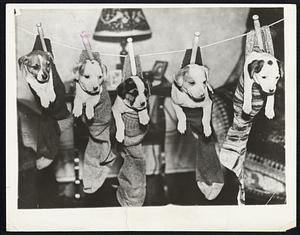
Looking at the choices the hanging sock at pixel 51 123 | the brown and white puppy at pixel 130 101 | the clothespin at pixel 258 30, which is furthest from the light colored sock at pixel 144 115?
the clothespin at pixel 258 30

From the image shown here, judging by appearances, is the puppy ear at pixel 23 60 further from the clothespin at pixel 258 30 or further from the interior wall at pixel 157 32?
the clothespin at pixel 258 30

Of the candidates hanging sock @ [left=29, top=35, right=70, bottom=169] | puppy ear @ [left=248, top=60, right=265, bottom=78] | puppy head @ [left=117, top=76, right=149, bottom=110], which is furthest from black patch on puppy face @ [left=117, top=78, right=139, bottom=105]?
puppy ear @ [left=248, top=60, right=265, bottom=78]

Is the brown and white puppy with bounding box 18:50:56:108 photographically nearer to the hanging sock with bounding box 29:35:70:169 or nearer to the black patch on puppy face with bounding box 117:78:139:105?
the hanging sock with bounding box 29:35:70:169

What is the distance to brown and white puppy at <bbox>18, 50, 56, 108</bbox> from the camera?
107 cm

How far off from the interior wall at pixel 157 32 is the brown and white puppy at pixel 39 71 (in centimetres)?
1

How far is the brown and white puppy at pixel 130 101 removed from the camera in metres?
1.07

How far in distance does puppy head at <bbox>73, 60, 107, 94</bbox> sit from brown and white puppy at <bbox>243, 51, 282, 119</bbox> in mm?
257

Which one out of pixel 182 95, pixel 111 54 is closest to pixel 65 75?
pixel 111 54

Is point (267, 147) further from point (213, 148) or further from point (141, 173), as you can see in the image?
point (141, 173)

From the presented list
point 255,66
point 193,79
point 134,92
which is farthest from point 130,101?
point 255,66

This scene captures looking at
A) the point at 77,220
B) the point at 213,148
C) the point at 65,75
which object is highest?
the point at 65,75

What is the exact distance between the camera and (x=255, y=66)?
1.08 metres

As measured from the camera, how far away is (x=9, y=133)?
107 cm

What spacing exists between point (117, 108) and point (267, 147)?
28 centimetres
